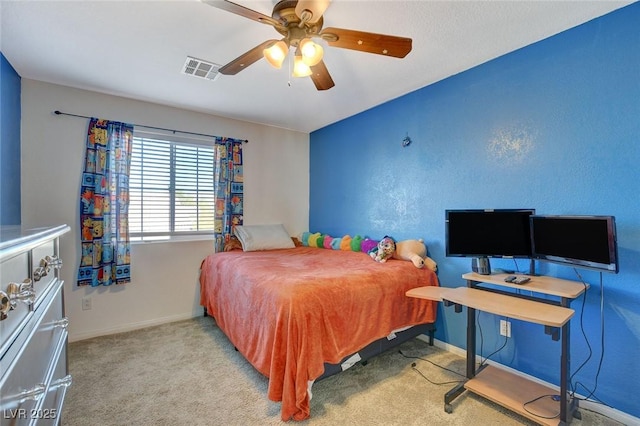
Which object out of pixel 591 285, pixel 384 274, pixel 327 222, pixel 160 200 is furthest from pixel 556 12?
pixel 160 200

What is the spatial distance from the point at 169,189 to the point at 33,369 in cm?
278

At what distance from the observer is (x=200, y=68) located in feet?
7.96

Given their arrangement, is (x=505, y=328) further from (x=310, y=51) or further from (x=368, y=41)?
(x=310, y=51)

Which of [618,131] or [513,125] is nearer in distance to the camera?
[618,131]

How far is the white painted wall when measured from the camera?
2.63m

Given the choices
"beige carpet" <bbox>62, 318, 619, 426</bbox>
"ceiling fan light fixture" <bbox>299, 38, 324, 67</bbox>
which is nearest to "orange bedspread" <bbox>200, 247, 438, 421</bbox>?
"beige carpet" <bbox>62, 318, 619, 426</bbox>

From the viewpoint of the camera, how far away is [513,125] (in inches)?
87.4

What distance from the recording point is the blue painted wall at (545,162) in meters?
1.72

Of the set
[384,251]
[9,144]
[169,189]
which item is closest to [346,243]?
[384,251]

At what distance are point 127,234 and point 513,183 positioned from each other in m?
3.66

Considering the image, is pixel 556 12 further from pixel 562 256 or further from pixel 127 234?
pixel 127 234

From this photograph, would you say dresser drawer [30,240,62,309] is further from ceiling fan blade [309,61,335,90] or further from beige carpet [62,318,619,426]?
ceiling fan blade [309,61,335,90]

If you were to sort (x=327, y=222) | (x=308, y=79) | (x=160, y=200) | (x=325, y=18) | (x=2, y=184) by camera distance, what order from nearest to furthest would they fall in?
(x=325, y=18) → (x=2, y=184) → (x=308, y=79) → (x=160, y=200) → (x=327, y=222)

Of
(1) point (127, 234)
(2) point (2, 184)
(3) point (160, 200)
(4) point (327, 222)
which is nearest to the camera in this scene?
(2) point (2, 184)
